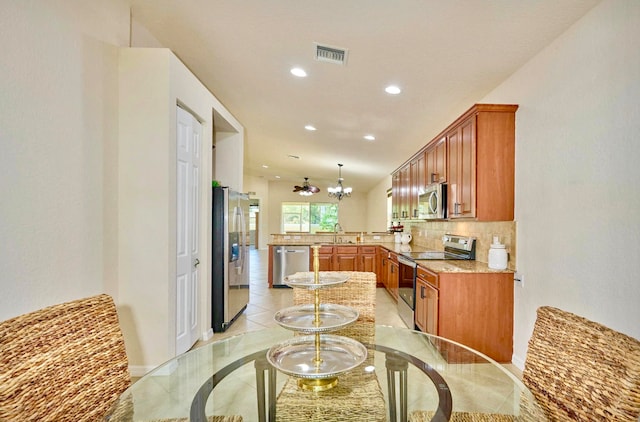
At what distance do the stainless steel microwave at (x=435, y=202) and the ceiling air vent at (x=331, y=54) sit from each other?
1.70m

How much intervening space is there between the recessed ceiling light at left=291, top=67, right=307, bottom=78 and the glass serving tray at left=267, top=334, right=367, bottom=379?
2.48 metres

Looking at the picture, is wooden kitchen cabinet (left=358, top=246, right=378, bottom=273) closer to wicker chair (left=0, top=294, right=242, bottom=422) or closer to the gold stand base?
the gold stand base

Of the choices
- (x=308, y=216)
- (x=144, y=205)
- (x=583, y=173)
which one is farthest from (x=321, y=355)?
(x=308, y=216)

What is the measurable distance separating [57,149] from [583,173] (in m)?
3.27

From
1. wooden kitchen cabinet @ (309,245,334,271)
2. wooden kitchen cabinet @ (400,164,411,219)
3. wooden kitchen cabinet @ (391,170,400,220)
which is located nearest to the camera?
wooden kitchen cabinet @ (400,164,411,219)

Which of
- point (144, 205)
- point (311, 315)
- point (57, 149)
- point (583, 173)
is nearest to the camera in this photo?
point (311, 315)

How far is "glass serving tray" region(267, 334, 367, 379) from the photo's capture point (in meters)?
1.15

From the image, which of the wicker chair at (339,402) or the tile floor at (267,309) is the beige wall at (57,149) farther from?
the tile floor at (267,309)

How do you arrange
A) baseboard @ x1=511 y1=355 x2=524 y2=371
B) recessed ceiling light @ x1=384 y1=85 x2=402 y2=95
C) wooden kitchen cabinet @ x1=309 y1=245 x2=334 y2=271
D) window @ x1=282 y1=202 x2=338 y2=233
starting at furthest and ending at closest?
window @ x1=282 y1=202 x2=338 y2=233 → wooden kitchen cabinet @ x1=309 y1=245 x2=334 y2=271 → recessed ceiling light @ x1=384 y1=85 x2=402 y2=95 → baseboard @ x1=511 y1=355 x2=524 y2=371

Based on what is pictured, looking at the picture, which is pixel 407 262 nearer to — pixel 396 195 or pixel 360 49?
pixel 360 49

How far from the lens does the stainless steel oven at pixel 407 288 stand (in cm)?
330

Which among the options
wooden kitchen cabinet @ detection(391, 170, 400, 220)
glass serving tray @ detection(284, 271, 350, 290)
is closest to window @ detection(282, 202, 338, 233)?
wooden kitchen cabinet @ detection(391, 170, 400, 220)

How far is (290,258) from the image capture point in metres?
5.57

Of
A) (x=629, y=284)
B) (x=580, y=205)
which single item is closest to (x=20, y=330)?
(x=629, y=284)
